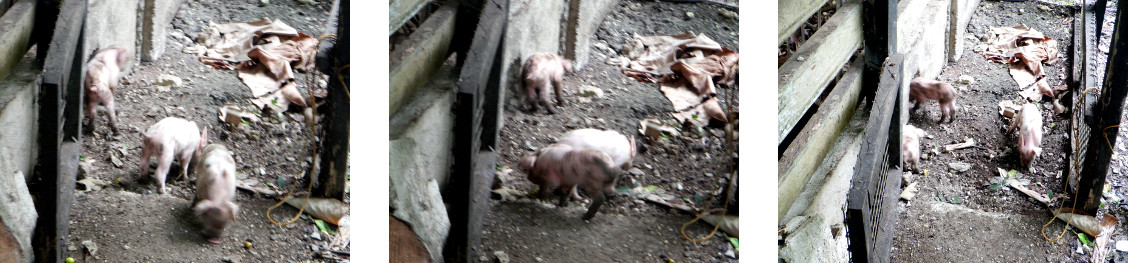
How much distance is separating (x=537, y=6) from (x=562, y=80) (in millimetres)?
158

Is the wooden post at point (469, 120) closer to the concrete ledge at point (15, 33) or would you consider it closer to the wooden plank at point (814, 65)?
the wooden plank at point (814, 65)

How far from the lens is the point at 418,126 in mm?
1861

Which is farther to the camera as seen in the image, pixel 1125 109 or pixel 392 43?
pixel 392 43

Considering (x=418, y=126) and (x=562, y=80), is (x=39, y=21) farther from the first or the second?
(x=562, y=80)

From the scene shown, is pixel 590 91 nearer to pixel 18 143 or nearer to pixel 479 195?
pixel 479 195

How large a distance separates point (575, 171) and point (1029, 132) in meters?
0.88

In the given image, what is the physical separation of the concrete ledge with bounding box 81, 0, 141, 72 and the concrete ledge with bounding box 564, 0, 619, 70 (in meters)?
0.87

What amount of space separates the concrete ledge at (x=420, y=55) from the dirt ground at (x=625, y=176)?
182 mm

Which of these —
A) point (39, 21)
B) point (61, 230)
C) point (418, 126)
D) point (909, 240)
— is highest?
point (39, 21)

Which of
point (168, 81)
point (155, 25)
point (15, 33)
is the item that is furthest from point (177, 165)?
point (15, 33)

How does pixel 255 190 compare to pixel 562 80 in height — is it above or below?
below

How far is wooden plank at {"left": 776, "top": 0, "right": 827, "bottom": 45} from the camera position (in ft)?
6.27

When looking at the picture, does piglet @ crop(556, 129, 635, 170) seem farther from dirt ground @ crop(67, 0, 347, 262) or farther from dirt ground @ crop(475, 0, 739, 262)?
dirt ground @ crop(67, 0, 347, 262)

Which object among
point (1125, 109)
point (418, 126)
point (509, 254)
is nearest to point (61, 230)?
point (418, 126)
